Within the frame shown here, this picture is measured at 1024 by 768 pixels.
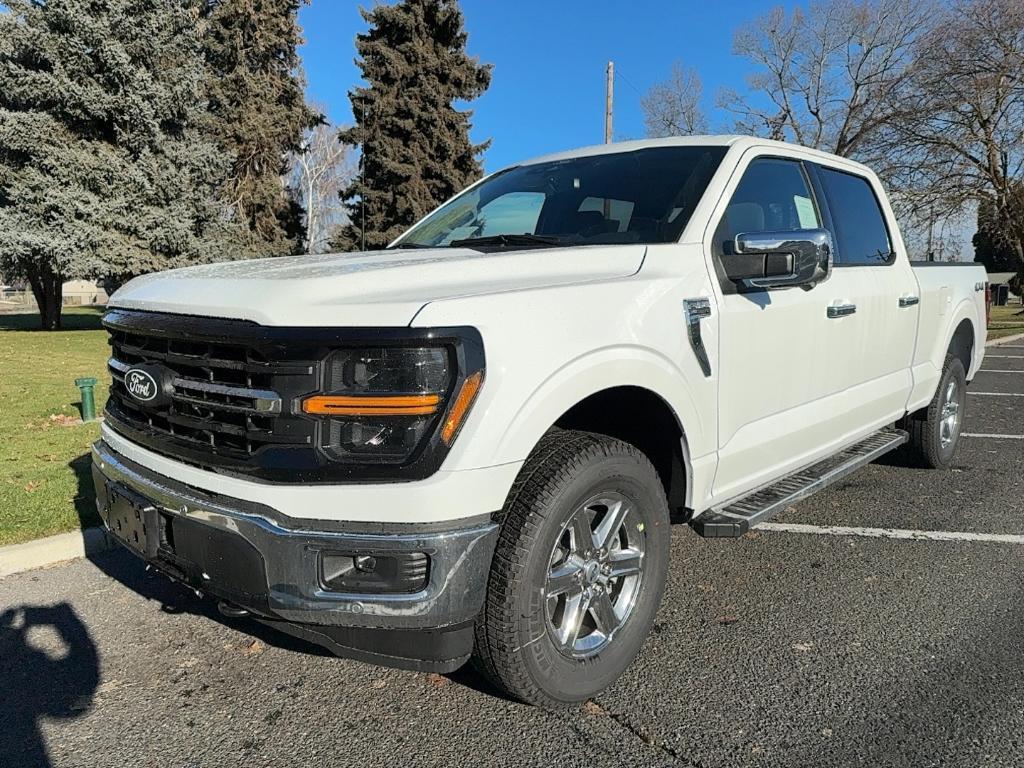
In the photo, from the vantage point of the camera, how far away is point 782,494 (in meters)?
3.34

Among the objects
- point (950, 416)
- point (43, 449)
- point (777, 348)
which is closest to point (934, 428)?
point (950, 416)

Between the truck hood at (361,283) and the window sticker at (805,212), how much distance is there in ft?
4.63

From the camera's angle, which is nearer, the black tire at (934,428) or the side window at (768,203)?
the side window at (768,203)

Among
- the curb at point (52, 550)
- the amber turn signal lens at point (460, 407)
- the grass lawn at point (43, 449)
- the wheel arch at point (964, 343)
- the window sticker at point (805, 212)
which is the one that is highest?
the window sticker at point (805, 212)

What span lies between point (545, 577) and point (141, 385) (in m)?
1.45

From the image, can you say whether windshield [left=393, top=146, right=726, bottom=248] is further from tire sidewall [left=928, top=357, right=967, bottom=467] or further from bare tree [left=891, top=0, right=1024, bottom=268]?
bare tree [left=891, top=0, right=1024, bottom=268]

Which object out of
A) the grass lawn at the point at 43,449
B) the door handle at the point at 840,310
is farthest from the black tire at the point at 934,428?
the grass lawn at the point at 43,449

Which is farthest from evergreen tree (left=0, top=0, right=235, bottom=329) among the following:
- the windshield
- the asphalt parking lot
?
the windshield

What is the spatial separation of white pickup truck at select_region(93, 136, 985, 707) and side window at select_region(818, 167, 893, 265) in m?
0.51

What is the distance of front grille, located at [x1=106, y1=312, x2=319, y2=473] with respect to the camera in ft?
6.76

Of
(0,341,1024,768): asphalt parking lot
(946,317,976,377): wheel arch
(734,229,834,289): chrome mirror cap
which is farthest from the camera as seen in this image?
(946,317,976,377): wheel arch

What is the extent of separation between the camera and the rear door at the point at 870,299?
12.8 feet

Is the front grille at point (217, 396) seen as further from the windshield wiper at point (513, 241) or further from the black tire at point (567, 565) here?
the windshield wiper at point (513, 241)

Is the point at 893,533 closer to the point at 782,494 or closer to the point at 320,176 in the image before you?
the point at 782,494
